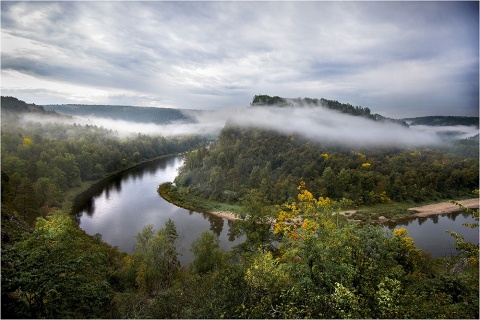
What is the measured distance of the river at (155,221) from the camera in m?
34.7

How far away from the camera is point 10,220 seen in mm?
16672

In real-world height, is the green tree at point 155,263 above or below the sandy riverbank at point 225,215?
above

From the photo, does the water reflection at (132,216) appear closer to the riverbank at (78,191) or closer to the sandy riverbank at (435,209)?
the riverbank at (78,191)

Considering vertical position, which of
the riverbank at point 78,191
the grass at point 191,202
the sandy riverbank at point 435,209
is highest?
the riverbank at point 78,191

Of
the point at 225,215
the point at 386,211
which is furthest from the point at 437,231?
the point at 225,215

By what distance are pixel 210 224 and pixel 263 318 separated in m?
35.2

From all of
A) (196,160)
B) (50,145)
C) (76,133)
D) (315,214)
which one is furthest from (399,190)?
(76,133)

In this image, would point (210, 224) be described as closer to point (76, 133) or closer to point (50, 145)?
point (50, 145)

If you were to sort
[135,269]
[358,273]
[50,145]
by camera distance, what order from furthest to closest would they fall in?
[50,145]
[135,269]
[358,273]

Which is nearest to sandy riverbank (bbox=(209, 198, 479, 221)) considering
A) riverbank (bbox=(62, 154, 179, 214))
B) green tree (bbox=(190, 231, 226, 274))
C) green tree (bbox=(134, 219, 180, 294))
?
green tree (bbox=(134, 219, 180, 294))

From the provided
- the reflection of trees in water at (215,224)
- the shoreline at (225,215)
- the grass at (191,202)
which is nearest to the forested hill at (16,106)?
the grass at (191,202)

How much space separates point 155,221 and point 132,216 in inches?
187

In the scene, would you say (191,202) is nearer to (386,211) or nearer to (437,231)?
(386,211)

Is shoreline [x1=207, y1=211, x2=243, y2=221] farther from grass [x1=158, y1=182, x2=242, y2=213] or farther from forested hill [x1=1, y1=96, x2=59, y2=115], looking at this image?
forested hill [x1=1, y1=96, x2=59, y2=115]
